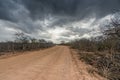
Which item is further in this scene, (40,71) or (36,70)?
(36,70)

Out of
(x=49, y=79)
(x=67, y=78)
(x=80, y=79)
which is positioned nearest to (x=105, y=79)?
(x=80, y=79)

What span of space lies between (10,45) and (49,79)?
31.7 metres

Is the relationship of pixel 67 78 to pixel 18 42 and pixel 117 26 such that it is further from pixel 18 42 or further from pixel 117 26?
pixel 18 42

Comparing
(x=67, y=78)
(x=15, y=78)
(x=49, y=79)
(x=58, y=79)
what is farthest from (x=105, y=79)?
(x=15, y=78)

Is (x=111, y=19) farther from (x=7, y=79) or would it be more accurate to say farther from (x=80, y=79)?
(x=7, y=79)

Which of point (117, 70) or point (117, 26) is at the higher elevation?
point (117, 26)

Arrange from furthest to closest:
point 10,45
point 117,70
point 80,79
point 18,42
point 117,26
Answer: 1. point 18,42
2. point 10,45
3. point 117,70
4. point 117,26
5. point 80,79

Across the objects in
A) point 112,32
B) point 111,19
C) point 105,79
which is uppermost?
point 111,19

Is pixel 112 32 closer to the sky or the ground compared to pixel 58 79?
closer to the sky

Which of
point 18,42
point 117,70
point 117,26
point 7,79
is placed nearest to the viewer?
point 7,79

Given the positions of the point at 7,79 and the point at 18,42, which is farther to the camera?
the point at 18,42

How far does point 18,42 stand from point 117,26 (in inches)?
1337

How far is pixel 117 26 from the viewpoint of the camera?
887 centimetres

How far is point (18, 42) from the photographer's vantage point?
3925 cm
